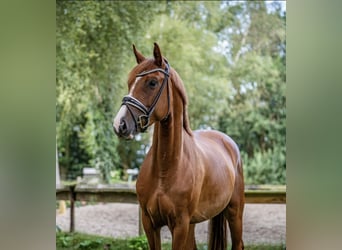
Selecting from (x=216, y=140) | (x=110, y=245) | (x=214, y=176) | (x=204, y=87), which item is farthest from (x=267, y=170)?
(x=214, y=176)

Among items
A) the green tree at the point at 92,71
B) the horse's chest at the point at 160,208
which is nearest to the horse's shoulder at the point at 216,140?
the horse's chest at the point at 160,208

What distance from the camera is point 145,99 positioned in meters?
1.37

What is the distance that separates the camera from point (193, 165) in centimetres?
158

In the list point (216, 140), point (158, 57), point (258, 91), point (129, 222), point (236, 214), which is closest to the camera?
point (158, 57)

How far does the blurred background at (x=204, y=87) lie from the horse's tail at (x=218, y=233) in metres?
2.91

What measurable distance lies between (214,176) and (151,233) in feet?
1.09

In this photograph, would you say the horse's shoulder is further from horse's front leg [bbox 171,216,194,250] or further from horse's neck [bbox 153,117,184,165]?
horse's front leg [bbox 171,216,194,250]

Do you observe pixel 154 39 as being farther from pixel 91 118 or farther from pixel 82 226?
pixel 82 226

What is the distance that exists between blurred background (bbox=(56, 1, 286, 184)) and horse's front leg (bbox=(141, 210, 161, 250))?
3202mm

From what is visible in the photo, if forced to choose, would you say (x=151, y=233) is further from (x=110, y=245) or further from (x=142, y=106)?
(x=110, y=245)

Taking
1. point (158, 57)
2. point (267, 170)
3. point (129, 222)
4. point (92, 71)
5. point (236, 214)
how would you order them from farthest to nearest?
point (267, 170) < point (92, 71) < point (129, 222) < point (236, 214) < point (158, 57)

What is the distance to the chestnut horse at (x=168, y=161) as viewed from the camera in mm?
1372

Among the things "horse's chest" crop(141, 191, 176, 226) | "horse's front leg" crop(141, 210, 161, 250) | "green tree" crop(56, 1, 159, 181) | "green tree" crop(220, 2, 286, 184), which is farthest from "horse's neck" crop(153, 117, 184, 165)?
"green tree" crop(220, 2, 286, 184)
